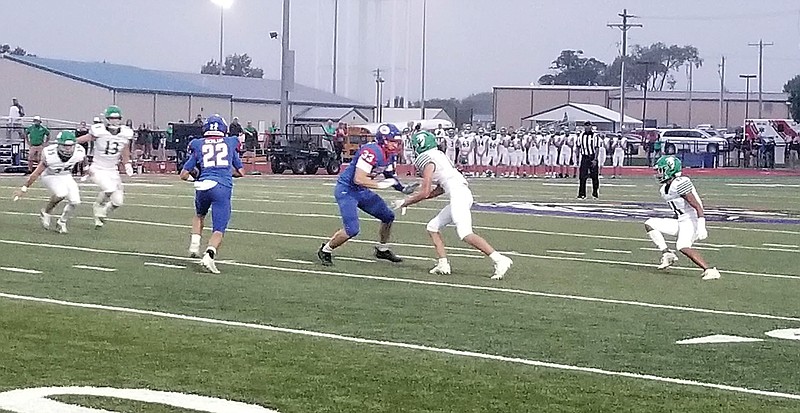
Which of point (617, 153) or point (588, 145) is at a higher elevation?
point (588, 145)

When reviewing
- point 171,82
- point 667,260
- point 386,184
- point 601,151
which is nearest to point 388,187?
point 386,184

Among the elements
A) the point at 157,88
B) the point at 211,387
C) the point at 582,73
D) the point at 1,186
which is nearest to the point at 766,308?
the point at 211,387

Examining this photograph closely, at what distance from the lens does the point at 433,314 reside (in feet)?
36.1

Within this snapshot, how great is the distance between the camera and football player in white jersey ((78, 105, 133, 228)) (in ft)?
62.8

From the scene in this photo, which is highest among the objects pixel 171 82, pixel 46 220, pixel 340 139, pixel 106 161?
pixel 171 82

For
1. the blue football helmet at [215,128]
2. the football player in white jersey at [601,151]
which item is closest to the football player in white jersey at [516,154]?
the football player in white jersey at [601,151]

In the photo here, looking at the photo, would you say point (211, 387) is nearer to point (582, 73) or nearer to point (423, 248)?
point (423, 248)

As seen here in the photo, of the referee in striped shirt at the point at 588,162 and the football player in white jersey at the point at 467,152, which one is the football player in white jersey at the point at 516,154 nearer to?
the football player in white jersey at the point at 467,152

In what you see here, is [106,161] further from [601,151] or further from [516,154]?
[516,154]

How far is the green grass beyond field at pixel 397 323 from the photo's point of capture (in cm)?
771

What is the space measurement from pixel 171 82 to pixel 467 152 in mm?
27165

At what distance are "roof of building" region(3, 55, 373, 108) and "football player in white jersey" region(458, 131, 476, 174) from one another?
22.3 metres

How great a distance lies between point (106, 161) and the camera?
63.4 feet

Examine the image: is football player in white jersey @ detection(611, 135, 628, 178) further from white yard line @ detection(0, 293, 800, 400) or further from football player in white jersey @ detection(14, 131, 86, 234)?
white yard line @ detection(0, 293, 800, 400)
